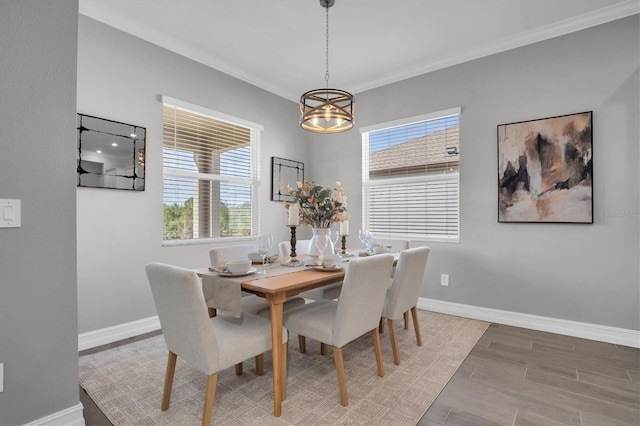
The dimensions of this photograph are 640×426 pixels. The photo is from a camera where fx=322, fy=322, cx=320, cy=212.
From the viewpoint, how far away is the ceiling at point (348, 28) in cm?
269

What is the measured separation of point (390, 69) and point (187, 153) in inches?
100

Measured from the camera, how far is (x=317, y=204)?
2.51 m

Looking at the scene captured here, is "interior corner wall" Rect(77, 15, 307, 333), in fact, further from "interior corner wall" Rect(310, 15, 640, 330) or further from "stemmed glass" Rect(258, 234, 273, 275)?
"interior corner wall" Rect(310, 15, 640, 330)

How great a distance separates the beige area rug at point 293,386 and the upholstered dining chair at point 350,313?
0.15m

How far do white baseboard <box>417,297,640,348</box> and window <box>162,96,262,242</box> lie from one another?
2502 mm

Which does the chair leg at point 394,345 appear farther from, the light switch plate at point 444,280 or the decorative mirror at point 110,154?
the decorative mirror at point 110,154

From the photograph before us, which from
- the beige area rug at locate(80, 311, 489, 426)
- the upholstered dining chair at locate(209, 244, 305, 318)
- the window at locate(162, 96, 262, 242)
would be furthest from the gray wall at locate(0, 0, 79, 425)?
the window at locate(162, 96, 262, 242)

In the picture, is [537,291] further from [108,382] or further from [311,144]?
[108,382]

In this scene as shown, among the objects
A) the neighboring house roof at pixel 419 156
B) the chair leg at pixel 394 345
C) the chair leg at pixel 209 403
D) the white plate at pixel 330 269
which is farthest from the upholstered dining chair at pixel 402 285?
the neighboring house roof at pixel 419 156

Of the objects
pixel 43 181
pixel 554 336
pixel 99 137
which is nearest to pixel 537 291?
pixel 554 336

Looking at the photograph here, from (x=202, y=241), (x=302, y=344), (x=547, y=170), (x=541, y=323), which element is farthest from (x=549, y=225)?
(x=202, y=241)

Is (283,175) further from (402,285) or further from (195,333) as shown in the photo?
(195,333)

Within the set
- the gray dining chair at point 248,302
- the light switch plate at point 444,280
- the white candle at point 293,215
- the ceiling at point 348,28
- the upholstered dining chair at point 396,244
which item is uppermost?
the ceiling at point 348,28

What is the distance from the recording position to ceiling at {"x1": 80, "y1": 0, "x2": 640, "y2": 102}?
2.69 metres
